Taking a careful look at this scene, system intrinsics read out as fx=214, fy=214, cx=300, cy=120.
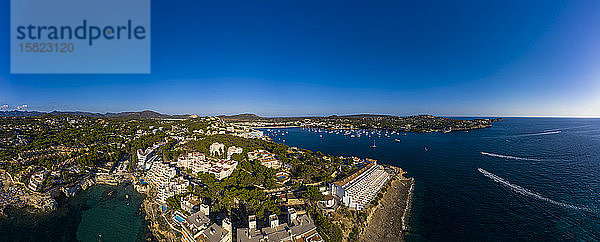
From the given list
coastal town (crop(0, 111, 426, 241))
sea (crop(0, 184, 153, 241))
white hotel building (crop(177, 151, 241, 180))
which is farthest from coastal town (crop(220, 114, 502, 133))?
sea (crop(0, 184, 153, 241))

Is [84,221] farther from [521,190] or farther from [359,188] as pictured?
[521,190]

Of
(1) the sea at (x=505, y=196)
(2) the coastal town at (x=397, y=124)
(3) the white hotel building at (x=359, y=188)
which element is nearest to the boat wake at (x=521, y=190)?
(1) the sea at (x=505, y=196)

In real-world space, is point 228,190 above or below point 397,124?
below

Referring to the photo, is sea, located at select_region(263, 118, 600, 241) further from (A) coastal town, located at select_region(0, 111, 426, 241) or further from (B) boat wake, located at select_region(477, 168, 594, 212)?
(A) coastal town, located at select_region(0, 111, 426, 241)

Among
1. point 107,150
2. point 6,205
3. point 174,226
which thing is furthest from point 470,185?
point 107,150

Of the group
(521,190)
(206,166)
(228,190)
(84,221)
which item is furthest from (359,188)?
(84,221)

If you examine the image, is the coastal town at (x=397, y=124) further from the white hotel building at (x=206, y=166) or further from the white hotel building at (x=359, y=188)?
the white hotel building at (x=206, y=166)

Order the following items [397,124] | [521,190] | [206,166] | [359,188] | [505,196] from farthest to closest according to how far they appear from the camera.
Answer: [397,124], [206,166], [521,190], [505,196], [359,188]
